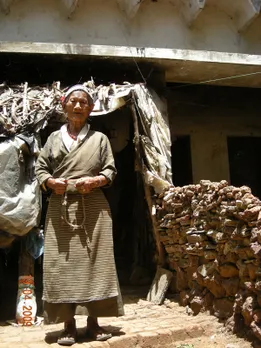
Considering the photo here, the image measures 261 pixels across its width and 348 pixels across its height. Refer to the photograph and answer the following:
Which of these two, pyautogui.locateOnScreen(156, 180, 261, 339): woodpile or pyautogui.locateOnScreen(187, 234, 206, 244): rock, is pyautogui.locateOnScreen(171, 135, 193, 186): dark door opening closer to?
pyautogui.locateOnScreen(156, 180, 261, 339): woodpile

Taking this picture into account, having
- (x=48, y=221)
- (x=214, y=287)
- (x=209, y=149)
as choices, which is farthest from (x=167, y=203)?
(x=209, y=149)

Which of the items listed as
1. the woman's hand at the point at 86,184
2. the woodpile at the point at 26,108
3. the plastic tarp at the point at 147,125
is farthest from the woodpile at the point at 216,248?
the woodpile at the point at 26,108

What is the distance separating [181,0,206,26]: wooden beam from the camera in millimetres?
5570

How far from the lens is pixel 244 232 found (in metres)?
3.29

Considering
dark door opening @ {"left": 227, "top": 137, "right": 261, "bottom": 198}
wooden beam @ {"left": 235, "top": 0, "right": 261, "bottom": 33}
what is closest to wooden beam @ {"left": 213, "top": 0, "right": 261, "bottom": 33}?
wooden beam @ {"left": 235, "top": 0, "right": 261, "bottom": 33}

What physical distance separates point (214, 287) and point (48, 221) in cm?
162

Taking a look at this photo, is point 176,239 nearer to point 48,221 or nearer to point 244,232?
point 244,232

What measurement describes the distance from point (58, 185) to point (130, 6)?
3354mm

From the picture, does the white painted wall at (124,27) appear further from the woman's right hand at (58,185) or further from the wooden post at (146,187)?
the woman's right hand at (58,185)

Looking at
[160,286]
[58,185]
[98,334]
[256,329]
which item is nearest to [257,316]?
[256,329]

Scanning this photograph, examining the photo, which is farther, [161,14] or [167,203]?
[161,14]

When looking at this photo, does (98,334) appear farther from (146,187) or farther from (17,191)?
(146,187)

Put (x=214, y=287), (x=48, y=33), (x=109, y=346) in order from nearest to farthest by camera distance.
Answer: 1. (x=109, y=346)
2. (x=214, y=287)
3. (x=48, y=33)

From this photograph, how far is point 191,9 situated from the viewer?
5.69 m
